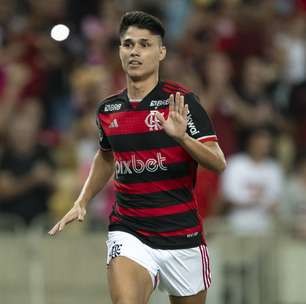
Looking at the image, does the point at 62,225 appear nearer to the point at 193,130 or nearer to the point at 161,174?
the point at 161,174

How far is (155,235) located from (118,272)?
41cm

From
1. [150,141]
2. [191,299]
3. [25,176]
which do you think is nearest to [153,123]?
[150,141]

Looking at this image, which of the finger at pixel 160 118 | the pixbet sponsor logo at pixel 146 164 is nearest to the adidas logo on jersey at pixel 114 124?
the pixbet sponsor logo at pixel 146 164

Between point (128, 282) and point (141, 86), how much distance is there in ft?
4.43

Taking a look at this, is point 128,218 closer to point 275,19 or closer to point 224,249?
point 224,249

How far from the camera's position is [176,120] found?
758 cm

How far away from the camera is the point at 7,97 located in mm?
14211

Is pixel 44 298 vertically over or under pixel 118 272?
under

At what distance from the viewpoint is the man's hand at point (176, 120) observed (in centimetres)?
756

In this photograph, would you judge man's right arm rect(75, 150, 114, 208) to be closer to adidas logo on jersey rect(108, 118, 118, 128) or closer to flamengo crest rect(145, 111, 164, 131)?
adidas logo on jersey rect(108, 118, 118, 128)

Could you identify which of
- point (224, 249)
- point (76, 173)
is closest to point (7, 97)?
point (76, 173)

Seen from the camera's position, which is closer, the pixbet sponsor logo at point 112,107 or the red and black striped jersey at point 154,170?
the red and black striped jersey at point 154,170

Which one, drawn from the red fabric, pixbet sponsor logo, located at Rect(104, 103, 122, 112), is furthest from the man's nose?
the red fabric

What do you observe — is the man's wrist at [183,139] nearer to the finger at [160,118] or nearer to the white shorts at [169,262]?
the finger at [160,118]
